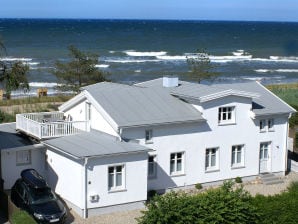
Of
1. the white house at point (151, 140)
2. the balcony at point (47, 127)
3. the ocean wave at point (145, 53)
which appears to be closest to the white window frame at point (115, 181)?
the white house at point (151, 140)

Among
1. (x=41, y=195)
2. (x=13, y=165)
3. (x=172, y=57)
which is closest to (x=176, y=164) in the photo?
(x=41, y=195)

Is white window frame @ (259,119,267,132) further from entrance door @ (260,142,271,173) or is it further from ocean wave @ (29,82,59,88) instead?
ocean wave @ (29,82,59,88)

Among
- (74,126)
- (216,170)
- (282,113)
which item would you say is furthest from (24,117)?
(282,113)

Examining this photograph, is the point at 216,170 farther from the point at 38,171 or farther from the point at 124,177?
the point at 38,171

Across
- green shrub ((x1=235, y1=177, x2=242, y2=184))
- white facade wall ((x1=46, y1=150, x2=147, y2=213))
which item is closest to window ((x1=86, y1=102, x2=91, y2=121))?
white facade wall ((x1=46, y1=150, x2=147, y2=213))

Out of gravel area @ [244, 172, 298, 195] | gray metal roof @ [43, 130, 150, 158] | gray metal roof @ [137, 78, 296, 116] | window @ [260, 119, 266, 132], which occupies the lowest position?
gravel area @ [244, 172, 298, 195]

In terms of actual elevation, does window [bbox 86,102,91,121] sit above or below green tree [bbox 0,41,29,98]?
below

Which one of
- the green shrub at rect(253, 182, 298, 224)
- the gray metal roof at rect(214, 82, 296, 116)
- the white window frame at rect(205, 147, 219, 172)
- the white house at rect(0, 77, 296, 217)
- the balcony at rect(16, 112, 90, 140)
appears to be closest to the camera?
the green shrub at rect(253, 182, 298, 224)
